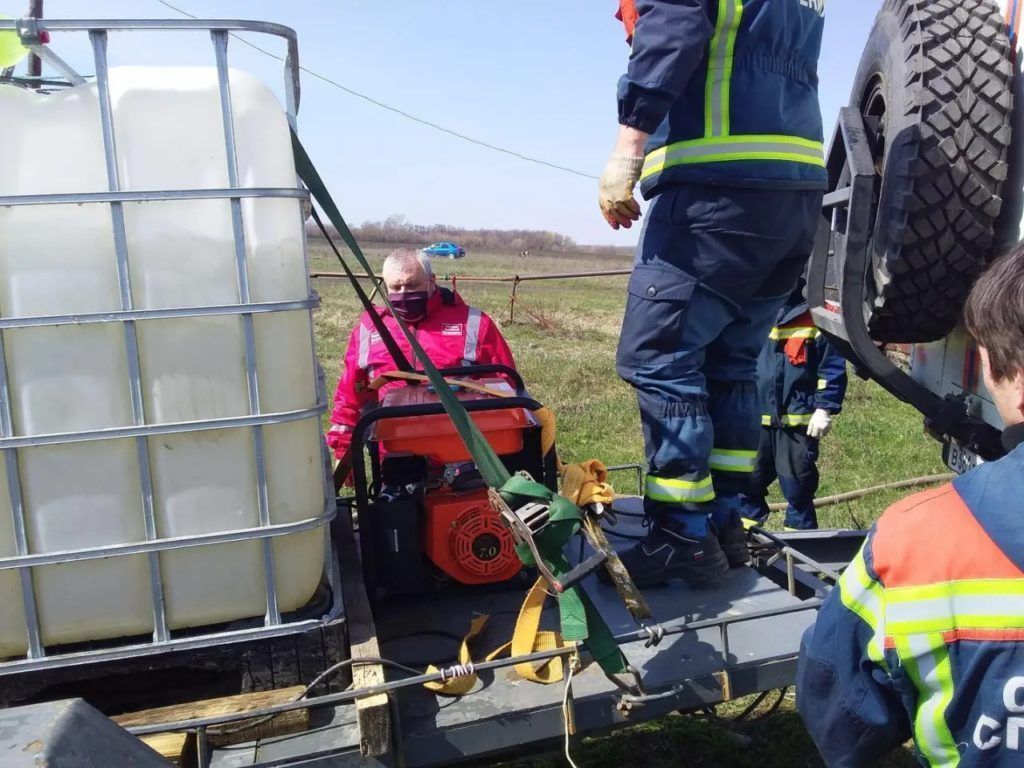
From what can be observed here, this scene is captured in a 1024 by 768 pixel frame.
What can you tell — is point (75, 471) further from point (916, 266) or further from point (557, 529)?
point (916, 266)

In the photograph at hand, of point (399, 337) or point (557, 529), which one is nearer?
point (557, 529)

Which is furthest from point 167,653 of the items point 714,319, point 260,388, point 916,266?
point 916,266

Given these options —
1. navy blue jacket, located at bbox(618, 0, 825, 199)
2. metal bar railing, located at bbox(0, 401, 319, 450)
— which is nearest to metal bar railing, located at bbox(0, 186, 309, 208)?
metal bar railing, located at bbox(0, 401, 319, 450)

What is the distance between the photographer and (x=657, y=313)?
96.0 inches

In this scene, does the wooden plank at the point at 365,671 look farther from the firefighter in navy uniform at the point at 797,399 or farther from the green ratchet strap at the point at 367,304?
the firefighter in navy uniform at the point at 797,399

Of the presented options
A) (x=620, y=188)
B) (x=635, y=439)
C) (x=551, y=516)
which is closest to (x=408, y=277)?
(x=620, y=188)

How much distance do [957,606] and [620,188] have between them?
5.07 ft

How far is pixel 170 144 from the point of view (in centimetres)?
168

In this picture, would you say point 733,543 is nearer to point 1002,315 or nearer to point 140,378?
point 1002,315

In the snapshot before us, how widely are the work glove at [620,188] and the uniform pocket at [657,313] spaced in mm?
180

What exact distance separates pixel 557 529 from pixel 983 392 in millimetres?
1910

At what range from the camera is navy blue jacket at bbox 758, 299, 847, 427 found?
15.2ft

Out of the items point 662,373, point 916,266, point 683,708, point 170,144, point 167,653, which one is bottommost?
point 683,708

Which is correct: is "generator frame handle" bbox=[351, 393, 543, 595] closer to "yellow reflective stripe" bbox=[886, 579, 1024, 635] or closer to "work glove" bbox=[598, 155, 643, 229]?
"work glove" bbox=[598, 155, 643, 229]
